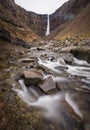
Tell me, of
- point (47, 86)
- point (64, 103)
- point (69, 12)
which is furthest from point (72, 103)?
point (69, 12)

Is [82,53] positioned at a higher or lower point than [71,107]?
higher

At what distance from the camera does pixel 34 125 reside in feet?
9.34

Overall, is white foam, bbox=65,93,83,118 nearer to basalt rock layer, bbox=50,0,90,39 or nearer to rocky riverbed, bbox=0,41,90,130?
rocky riverbed, bbox=0,41,90,130

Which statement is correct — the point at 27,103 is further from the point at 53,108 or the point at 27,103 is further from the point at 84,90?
the point at 84,90

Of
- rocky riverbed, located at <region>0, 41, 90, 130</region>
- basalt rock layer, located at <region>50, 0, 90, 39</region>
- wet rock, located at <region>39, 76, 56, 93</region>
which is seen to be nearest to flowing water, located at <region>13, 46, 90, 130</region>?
rocky riverbed, located at <region>0, 41, 90, 130</region>

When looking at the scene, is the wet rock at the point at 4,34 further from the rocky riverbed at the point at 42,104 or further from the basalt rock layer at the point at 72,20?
the basalt rock layer at the point at 72,20

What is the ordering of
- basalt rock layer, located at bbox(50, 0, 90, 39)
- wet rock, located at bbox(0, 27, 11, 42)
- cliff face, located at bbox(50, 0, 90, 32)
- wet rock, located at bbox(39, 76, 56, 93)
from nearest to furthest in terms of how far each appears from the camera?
wet rock, located at bbox(39, 76, 56, 93) → wet rock, located at bbox(0, 27, 11, 42) → basalt rock layer, located at bbox(50, 0, 90, 39) → cliff face, located at bbox(50, 0, 90, 32)

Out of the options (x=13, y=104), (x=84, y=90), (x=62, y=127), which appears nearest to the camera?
(x=62, y=127)

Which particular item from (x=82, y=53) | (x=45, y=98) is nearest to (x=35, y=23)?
(x=82, y=53)

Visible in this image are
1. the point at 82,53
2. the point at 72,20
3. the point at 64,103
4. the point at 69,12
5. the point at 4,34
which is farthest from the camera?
the point at 69,12

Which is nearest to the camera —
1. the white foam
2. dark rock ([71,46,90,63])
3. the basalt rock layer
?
the white foam

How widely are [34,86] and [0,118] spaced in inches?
70.2

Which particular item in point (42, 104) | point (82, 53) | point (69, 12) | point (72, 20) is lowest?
point (42, 104)

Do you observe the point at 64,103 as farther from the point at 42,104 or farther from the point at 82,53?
the point at 82,53
